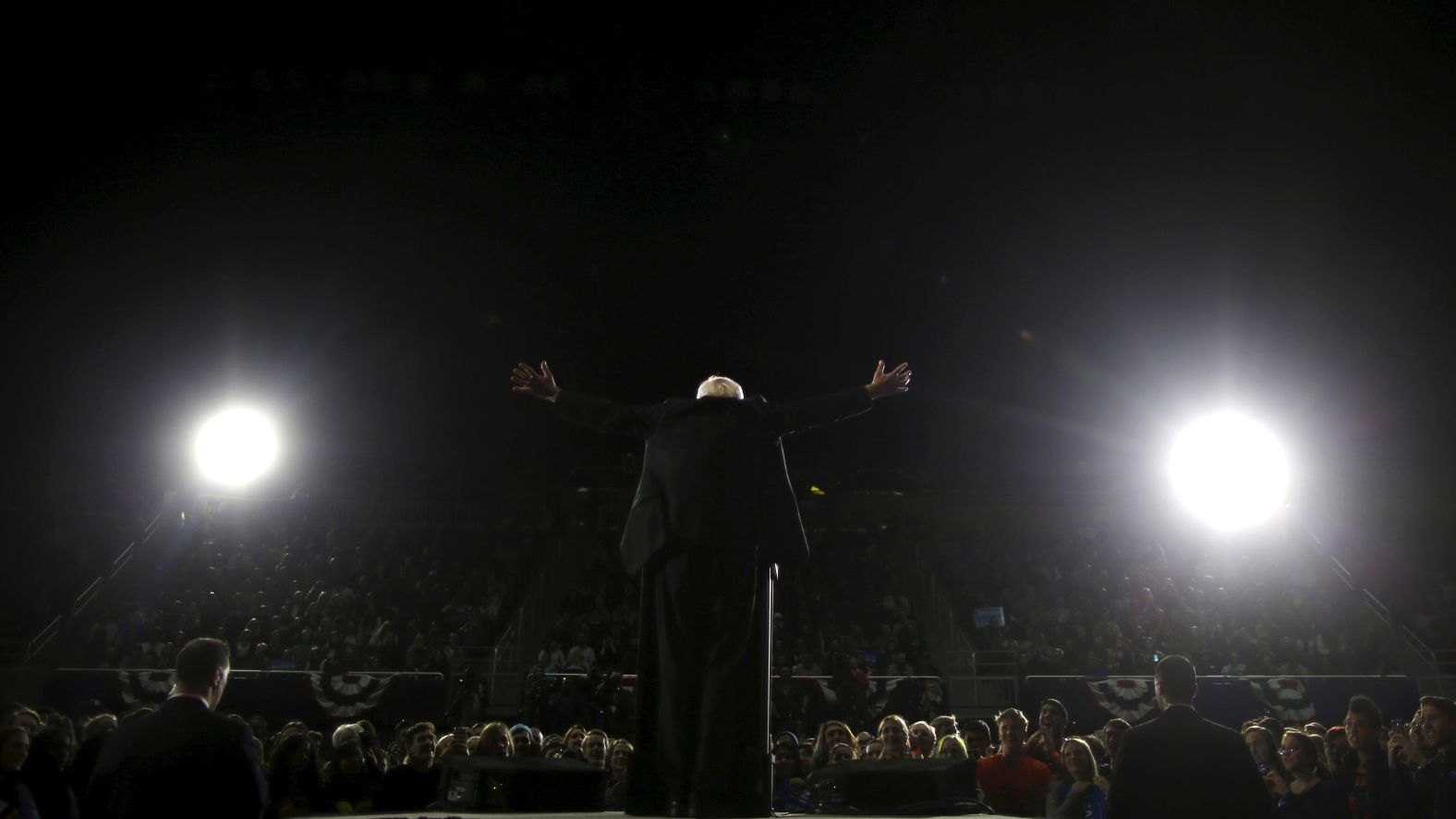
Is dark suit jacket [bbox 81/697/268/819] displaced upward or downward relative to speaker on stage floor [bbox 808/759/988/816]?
upward

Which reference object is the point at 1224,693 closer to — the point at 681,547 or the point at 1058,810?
the point at 1058,810

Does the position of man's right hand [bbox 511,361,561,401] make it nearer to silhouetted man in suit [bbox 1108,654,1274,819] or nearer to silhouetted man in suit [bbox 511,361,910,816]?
silhouetted man in suit [bbox 511,361,910,816]

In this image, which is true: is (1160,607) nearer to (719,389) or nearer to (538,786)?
(538,786)

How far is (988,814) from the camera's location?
4.12 meters

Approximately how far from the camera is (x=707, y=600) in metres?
3.57

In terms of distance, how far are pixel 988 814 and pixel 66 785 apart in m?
4.81

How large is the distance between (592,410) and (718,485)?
30.2 inches

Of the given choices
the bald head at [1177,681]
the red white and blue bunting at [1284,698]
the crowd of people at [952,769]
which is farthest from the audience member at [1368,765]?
the red white and blue bunting at [1284,698]

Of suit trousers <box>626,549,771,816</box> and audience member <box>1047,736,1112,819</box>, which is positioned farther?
audience member <box>1047,736,1112,819</box>

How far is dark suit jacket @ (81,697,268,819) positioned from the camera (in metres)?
3.23

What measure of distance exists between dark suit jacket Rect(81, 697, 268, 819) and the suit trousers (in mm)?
1328

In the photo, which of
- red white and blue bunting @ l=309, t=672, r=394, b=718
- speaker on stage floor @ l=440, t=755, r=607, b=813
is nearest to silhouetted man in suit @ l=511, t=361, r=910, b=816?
speaker on stage floor @ l=440, t=755, r=607, b=813

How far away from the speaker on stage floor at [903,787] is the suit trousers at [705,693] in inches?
35.0

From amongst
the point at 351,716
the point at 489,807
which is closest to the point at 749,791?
the point at 489,807
